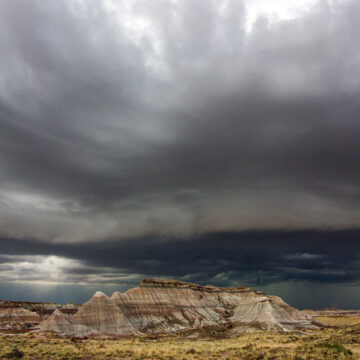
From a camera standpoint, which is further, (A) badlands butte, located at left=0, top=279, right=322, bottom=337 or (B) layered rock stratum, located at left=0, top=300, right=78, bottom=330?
(B) layered rock stratum, located at left=0, top=300, right=78, bottom=330

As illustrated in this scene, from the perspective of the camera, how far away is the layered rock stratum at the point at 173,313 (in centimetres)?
10106

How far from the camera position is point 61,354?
44.1 meters

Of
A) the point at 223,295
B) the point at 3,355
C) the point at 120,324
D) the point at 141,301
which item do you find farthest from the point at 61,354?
the point at 223,295

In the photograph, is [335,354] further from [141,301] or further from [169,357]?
[141,301]

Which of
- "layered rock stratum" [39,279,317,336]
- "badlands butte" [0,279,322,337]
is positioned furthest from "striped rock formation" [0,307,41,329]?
"layered rock stratum" [39,279,317,336]

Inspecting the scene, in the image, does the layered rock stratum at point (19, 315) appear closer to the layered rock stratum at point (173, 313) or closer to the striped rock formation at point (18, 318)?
the striped rock formation at point (18, 318)

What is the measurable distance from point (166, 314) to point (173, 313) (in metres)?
3.86

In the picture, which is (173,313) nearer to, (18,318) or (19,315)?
(18,318)

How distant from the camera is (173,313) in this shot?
5118 inches

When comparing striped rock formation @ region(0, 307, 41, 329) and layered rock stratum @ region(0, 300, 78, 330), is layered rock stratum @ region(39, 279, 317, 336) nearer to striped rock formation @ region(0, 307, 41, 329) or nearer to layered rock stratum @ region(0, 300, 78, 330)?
layered rock stratum @ region(0, 300, 78, 330)

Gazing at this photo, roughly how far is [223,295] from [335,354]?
490 ft

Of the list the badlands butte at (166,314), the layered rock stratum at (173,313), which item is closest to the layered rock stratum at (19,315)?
the badlands butte at (166,314)

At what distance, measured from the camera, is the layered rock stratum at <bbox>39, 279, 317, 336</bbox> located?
332 ft

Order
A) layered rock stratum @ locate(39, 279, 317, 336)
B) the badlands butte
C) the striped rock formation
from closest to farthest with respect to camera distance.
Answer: layered rock stratum @ locate(39, 279, 317, 336) < the badlands butte < the striped rock formation
